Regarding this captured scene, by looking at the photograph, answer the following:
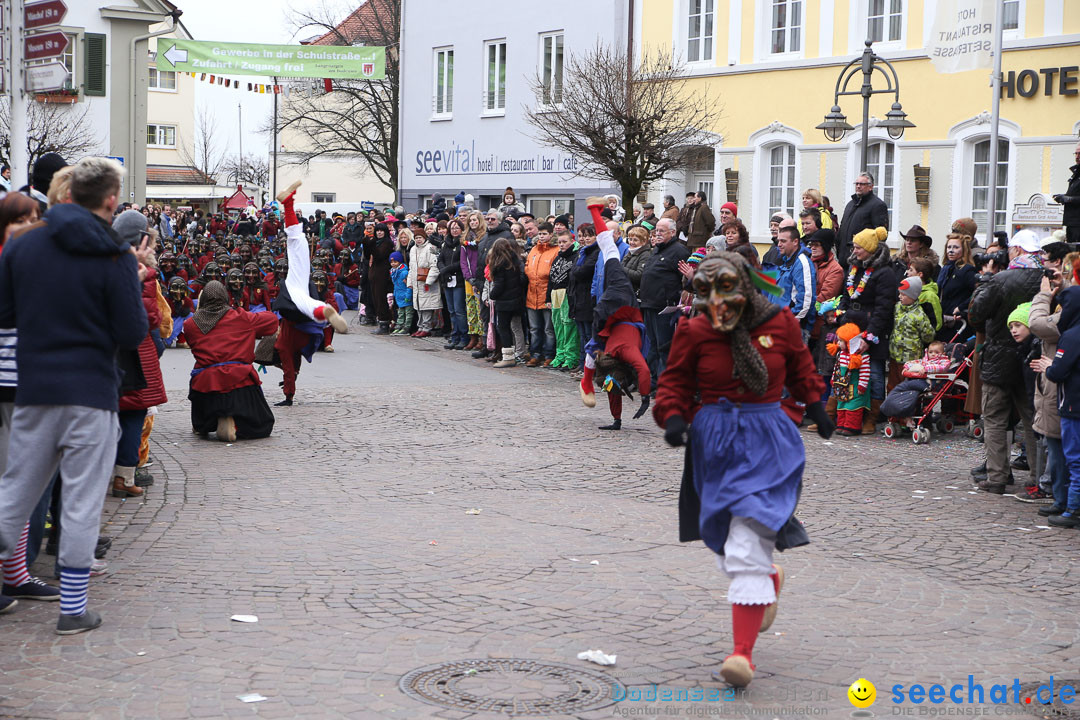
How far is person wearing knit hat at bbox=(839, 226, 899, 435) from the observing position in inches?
524

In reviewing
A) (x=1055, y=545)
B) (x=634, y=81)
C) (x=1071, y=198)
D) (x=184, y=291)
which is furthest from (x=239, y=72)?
(x=1055, y=545)

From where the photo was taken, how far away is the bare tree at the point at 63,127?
38031 mm

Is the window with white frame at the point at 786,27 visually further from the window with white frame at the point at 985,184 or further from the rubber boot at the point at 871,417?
the rubber boot at the point at 871,417

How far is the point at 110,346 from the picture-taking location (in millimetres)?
6250

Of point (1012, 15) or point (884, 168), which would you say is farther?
point (884, 168)

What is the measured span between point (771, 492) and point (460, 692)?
61.6 inches

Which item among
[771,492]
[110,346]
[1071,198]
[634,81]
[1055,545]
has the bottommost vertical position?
[1055,545]

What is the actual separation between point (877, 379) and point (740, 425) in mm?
8072

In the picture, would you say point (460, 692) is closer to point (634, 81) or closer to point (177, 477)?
point (177, 477)

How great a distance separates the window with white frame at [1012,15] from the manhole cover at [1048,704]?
18.6m

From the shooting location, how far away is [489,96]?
35.2 m

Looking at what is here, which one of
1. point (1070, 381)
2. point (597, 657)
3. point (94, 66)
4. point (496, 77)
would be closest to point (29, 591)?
point (597, 657)

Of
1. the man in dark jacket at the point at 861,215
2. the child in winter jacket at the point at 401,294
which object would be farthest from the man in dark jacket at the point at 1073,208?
the child in winter jacket at the point at 401,294

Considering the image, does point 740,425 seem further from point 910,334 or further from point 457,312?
point 457,312
